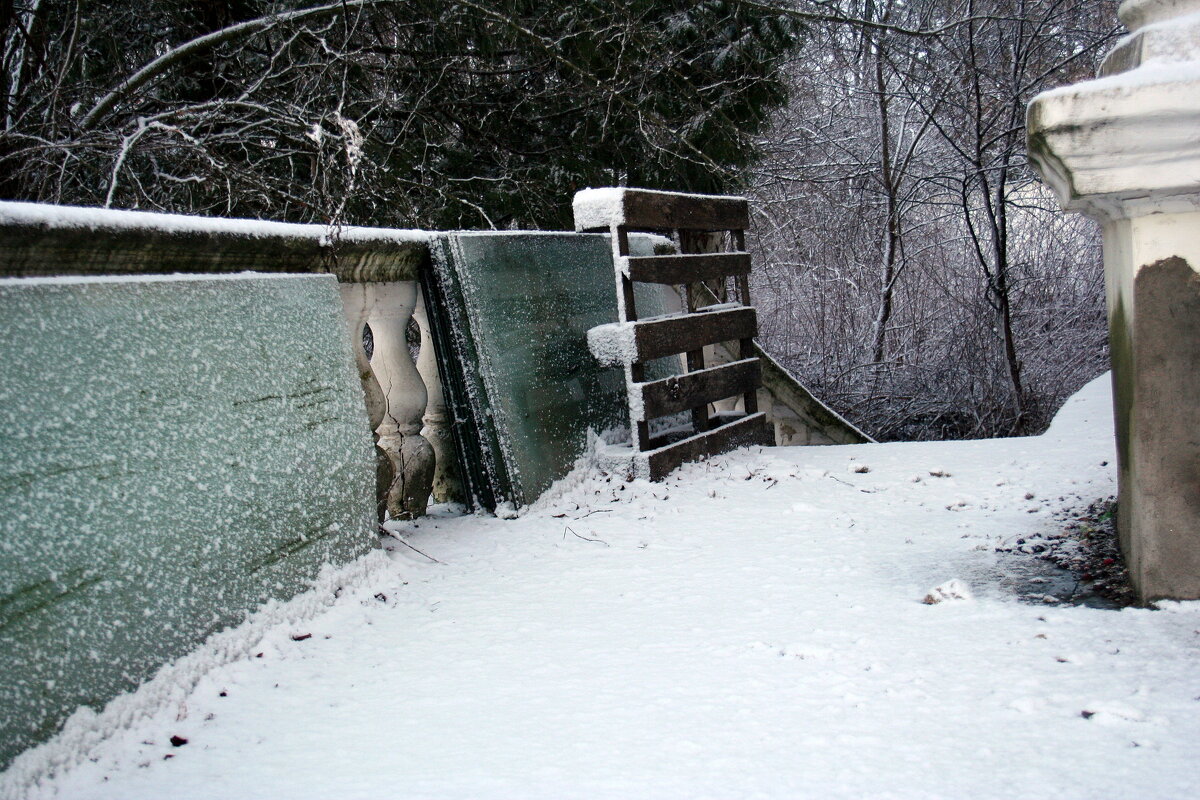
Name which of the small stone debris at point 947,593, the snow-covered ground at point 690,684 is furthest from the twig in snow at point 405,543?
the small stone debris at point 947,593

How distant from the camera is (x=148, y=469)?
1.93 metres

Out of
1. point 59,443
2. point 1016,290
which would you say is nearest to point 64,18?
point 59,443

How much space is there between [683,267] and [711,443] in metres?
0.87

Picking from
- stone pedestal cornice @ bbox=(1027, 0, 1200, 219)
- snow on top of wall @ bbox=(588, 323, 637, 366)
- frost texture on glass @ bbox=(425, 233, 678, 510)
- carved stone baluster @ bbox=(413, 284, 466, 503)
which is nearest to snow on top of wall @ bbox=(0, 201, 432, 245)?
frost texture on glass @ bbox=(425, 233, 678, 510)

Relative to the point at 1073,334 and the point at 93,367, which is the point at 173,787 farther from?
the point at 1073,334

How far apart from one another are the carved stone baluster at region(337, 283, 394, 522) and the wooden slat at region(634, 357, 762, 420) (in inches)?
48.2

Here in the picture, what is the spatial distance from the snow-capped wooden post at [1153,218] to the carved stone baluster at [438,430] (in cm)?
224

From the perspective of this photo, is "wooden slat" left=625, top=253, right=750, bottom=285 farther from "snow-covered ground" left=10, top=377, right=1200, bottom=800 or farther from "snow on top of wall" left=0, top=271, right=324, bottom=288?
"snow on top of wall" left=0, top=271, right=324, bottom=288

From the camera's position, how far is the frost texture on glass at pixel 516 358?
133 inches

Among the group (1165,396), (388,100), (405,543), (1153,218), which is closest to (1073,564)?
(1165,396)

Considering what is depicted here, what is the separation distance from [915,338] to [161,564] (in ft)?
26.2

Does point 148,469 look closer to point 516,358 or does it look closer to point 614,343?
point 516,358

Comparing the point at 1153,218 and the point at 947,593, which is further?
the point at 947,593

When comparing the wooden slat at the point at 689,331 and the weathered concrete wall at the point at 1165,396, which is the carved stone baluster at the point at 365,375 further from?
the weathered concrete wall at the point at 1165,396
